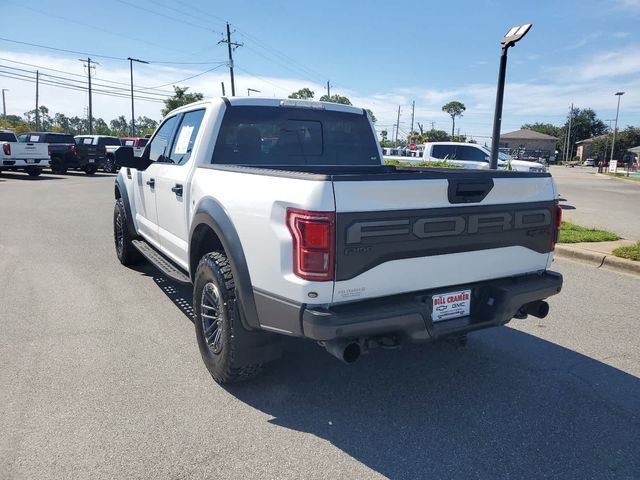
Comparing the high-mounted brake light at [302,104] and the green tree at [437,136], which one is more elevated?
the green tree at [437,136]

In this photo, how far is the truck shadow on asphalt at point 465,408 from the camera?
2.74m

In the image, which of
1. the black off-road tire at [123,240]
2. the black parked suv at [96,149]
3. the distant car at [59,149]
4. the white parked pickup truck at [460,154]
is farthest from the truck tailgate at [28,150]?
the black off-road tire at [123,240]

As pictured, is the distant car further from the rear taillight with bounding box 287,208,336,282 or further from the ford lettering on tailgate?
the ford lettering on tailgate

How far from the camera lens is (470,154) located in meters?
17.0

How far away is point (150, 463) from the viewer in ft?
8.76

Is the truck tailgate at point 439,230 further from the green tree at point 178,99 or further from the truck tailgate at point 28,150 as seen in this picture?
the green tree at point 178,99

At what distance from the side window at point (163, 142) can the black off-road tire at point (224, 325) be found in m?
1.86

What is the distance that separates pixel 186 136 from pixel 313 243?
99.7 inches

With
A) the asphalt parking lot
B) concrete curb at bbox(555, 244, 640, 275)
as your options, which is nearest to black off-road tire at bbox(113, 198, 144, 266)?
the asphalt parking lot

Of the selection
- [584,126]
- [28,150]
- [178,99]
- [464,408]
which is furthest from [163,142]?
[584,126]

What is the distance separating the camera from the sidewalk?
6936mm

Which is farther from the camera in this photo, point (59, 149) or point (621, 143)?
point (621, 143)

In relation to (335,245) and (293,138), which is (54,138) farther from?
(335,245)

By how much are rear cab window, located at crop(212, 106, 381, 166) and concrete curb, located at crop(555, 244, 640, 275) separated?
14.0 ft
